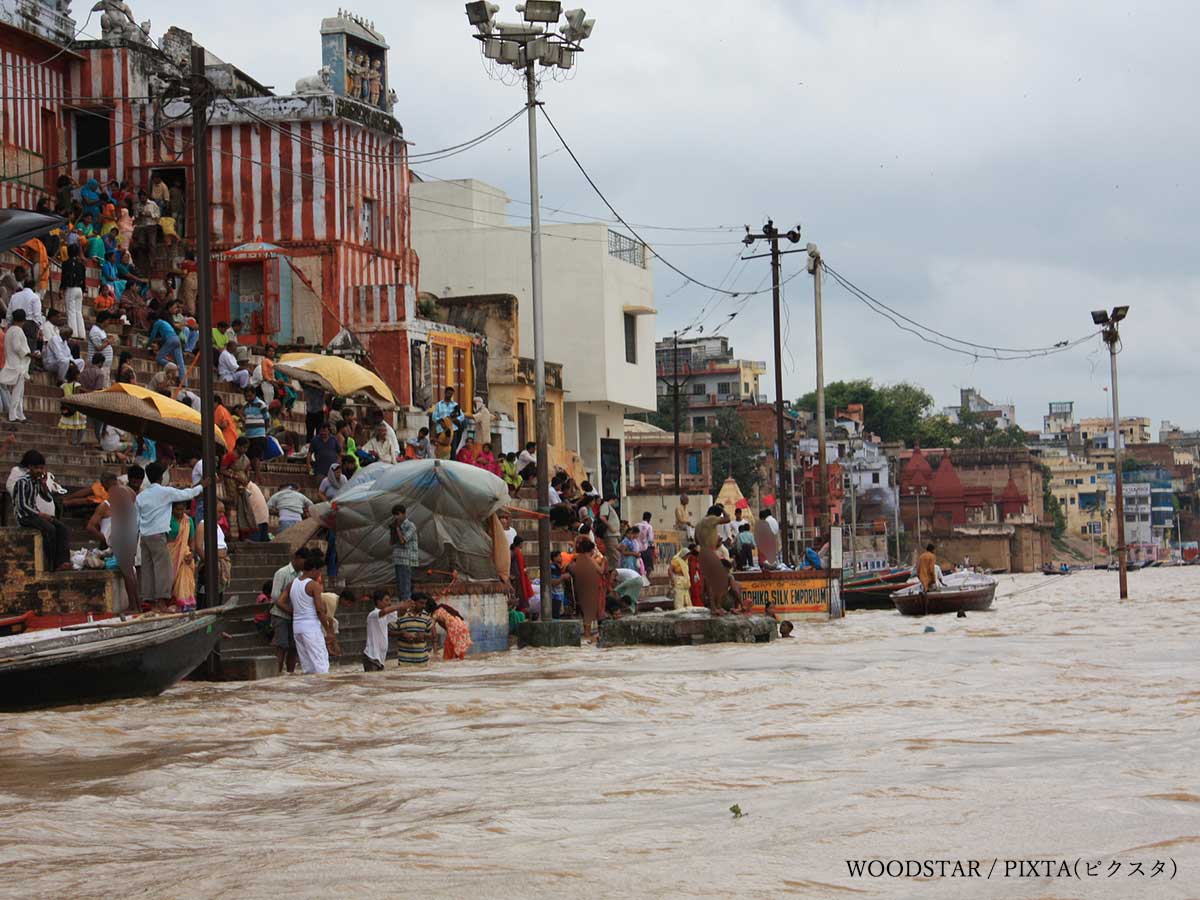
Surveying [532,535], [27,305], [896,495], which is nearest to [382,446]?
[532,535]

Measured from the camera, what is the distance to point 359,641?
70.9ft

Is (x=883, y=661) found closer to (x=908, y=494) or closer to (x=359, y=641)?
(x=359, y=641)

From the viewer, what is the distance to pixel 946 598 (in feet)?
121

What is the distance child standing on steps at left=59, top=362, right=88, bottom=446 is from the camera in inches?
857

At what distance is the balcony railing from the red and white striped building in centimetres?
1174

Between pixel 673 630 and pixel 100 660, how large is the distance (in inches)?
411

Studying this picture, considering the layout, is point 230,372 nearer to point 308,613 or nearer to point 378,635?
point 378,635

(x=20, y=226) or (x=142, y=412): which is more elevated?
(x=20, y=226)

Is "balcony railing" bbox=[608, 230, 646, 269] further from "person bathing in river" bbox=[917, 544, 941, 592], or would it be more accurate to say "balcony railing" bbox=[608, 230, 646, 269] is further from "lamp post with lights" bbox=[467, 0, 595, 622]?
"lamp post with lights" bbox=[467, 0, 595, 622]

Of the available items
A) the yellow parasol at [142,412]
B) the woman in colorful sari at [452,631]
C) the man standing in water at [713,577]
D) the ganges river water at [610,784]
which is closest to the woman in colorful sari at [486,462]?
the man standing in water at [713,577]

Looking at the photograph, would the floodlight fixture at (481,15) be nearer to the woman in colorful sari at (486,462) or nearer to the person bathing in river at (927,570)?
the woman in colorful sari at (486,462)

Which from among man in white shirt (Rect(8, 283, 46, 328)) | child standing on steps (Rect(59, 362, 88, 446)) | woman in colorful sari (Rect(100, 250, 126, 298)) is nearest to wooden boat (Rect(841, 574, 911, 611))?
woman in colorful sari (Rect(100, 250, 126, 298))

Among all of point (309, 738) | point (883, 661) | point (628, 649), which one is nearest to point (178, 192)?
point (628, 649)

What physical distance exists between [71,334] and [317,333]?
1267 cm
